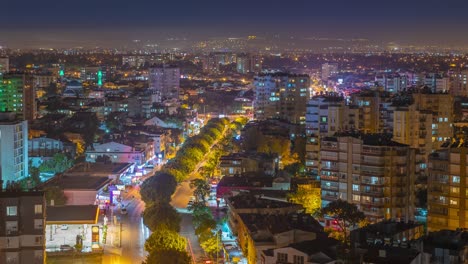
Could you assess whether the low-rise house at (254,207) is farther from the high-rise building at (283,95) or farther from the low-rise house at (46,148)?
the high-rise building at (283,95)

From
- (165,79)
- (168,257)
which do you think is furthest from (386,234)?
(165,79)

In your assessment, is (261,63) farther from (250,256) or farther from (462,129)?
(250,256)

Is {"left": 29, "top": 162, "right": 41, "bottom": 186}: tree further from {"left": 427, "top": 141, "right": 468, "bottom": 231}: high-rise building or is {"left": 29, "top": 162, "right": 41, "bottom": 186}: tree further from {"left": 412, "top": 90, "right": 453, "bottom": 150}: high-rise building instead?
{"left": 412, "top": 90, "right": 453, "bottom": 150}: high-rise building

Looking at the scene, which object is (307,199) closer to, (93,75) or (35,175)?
(35,175)

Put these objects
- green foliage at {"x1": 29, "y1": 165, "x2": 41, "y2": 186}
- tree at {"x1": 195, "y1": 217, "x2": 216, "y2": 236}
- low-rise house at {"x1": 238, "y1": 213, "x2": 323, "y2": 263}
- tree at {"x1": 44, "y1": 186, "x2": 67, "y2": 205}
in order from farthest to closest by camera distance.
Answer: green foliage at {"x1": 29, "y1": 165, "x2": 41, "y2": 186}
tree at {"x1": 44, "y1": 186, "x2": 67, "y2": 205}
tree at {"x1": 195, "y1": 217, "x2": 216, "y2": 236}
low-rise house at {"x1": 238, "y1": 213, "x2": 323, "y2": 263}

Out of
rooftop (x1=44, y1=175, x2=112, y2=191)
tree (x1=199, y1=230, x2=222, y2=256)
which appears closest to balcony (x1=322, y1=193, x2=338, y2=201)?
tree (x1=199, y1=230, x2=222, y2=256)

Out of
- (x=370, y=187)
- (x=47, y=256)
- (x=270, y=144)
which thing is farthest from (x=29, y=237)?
(x=270, y=144)
